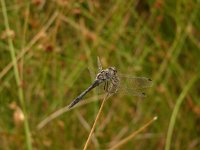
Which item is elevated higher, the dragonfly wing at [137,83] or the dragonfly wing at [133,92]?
the dragonfly wing at [137,83]

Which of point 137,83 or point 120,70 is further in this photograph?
point 120,70

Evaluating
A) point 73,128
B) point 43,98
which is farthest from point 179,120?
point 43,98

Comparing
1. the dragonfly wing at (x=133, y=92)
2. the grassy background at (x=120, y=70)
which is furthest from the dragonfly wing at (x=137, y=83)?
the grassy background at (x=120, y=70)

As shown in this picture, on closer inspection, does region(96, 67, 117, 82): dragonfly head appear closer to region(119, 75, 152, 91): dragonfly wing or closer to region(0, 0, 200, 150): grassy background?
region(119, 75, 152, 91): dragonfly wing

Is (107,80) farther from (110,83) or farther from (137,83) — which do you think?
(137,83)

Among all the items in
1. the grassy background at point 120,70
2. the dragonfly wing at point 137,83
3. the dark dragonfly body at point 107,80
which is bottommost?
the dark dragonfly body at point 107,80

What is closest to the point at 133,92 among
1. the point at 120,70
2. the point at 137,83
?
the point at 137,83

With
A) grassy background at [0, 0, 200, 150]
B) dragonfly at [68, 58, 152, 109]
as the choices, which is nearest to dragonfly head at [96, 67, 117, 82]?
dragonfly at [68, 58, 152, 109]

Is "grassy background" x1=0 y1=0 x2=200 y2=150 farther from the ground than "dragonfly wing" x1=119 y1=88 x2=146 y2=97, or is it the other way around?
"grassy background" x1=0 y1=0 x2=200 y2=150

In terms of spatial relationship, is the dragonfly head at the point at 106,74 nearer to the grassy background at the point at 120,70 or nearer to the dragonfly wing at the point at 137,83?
the dragonfly wing at the point at 137,83

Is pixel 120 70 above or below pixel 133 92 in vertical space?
above
